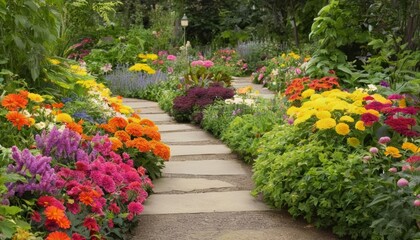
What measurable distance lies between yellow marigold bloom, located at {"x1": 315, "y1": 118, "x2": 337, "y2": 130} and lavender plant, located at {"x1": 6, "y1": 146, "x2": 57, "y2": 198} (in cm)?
171

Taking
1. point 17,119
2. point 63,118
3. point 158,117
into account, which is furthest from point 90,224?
point 158,117

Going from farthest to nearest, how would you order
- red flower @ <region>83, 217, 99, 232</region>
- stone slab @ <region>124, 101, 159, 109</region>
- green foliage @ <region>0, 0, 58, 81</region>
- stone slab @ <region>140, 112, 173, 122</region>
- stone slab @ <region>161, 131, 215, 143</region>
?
stone slab @ <region>124, 101, 159, 109</region> < stone slab @ <region>140, 112, 173, 122</region> < stone slab @ <region>161, 131, 215, 143</region> < green foliage @ <region>0, 0, 58, 81</region> < red flower @ <region>83, 217, 99, 232</region>

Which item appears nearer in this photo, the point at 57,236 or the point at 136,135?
the point at 57,236

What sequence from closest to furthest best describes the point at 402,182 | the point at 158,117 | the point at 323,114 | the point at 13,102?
the point at 402,182 → the point at 13,102 → the point at 323,114 → the point at 158,117

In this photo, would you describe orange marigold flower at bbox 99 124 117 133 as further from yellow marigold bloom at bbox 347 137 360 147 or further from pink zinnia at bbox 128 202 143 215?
yellow marigold bloom at bbox 347 137 360 147

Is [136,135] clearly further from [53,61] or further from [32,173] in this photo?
[32,173]

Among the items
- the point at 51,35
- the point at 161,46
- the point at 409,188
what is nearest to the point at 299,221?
the point at 409,188

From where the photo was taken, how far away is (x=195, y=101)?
741cm

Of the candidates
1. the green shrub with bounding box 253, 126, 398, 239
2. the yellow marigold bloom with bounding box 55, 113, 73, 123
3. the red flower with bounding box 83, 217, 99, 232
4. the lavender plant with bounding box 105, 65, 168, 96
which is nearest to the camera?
the red flower with bounding box 83, 217, 99, 232

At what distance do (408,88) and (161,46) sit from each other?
802 cm

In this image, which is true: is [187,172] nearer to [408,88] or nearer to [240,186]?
[240,186]

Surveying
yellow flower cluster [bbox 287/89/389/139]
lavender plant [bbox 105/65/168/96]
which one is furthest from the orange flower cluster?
lavender plant [bbox 105/65/168/96]

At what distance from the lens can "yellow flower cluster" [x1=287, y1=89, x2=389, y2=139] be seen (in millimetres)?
4137

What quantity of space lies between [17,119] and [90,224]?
91 centimetres
